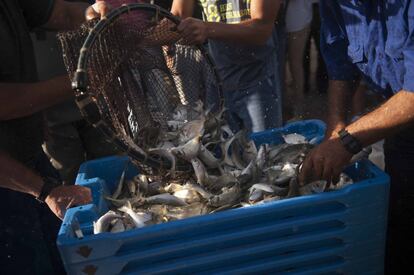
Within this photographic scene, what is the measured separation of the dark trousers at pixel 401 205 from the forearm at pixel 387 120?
1.52ft

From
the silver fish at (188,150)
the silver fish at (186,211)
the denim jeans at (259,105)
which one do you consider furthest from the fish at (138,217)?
the denim jeans at (259,105)

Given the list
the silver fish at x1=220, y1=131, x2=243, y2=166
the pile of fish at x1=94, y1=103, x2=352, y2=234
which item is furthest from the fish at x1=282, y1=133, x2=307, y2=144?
the silver fish at x1=220, y1=131, x2=243, y2=166

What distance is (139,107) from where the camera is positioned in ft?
6.92

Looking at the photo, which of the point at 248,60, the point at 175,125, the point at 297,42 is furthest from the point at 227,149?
the point at 297,42

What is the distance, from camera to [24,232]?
2.55 metres

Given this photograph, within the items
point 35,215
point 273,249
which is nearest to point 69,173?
point 35,215

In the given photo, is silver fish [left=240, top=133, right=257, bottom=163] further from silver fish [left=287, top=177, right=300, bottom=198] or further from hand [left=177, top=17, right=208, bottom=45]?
hand [left=177, top=17, right=208, bottom=45]

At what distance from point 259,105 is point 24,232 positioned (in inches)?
59.5

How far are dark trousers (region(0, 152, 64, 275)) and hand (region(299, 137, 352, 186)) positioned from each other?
1.49 m

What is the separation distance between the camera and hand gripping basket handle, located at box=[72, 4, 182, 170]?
1474mm

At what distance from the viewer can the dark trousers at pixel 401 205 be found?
2.15 m

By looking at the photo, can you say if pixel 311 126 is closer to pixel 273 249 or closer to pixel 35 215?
pixel 273 249

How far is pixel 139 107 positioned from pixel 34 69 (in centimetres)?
69

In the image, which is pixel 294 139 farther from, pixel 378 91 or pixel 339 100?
pixel 378 91
